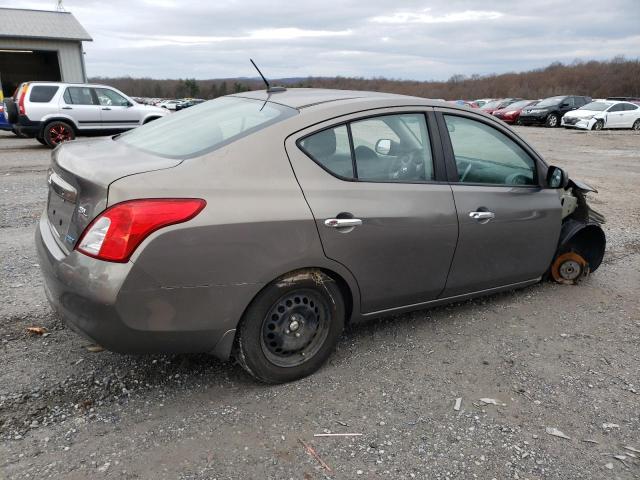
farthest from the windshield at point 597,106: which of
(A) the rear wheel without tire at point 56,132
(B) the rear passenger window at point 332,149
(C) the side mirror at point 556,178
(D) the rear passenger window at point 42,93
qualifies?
(B) the rear passenger window at point 332,149

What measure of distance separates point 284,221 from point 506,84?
87.9 metres

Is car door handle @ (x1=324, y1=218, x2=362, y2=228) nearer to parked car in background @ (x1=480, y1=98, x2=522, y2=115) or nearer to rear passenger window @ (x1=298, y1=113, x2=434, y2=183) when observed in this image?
rear passenger window @ (x1=298, y1=113, x2=434, y2=183)

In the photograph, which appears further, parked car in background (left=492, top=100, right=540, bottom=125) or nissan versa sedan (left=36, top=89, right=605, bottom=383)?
parked car in background (left=492, top=100, right=540, bottom=125)

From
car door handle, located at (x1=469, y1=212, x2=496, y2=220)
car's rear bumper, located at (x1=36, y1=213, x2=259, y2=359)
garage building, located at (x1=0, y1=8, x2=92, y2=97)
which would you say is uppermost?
garage building, located at (x1=0, y1=8, x2=92, y2=97)

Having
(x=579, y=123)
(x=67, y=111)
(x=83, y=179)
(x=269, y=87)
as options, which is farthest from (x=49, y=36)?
(x=83, y=179)

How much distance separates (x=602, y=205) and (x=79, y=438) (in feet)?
26.0

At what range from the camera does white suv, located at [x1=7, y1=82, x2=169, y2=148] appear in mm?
12906

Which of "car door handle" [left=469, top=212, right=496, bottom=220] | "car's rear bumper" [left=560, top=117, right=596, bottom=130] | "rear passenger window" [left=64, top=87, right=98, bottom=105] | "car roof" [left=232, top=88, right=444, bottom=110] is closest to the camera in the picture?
"car roof" [left=232, top=88, right=444, bottom=110]

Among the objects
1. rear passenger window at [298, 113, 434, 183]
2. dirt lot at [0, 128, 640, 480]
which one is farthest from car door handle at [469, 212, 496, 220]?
dirt lot at [0, 128, 640, 480]

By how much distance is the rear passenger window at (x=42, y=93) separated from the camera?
1300 centimetres

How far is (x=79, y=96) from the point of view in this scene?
531 inches

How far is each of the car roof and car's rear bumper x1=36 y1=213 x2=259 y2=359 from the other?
124 centimetres

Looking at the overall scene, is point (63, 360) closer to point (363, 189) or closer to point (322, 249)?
point (322, 249)

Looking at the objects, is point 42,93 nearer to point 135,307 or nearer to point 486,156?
point 486,156
